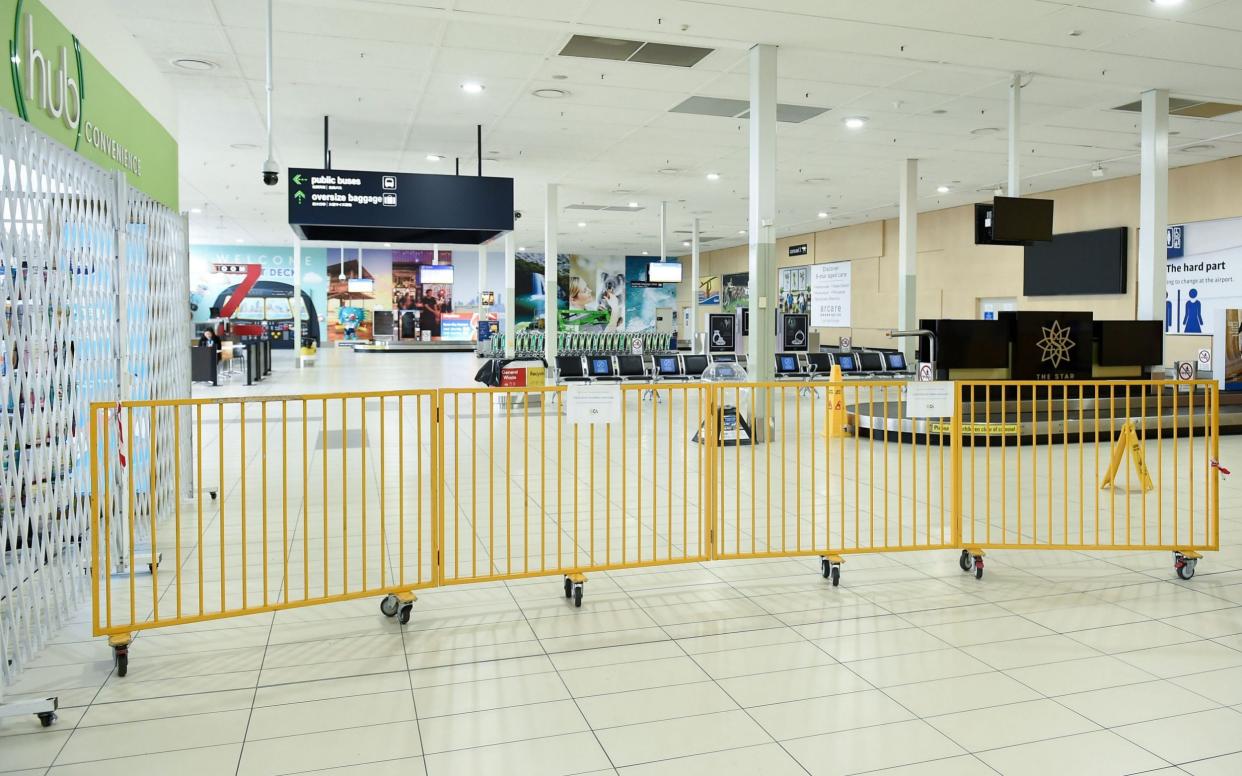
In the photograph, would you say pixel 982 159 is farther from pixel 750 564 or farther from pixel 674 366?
pixel 750 564

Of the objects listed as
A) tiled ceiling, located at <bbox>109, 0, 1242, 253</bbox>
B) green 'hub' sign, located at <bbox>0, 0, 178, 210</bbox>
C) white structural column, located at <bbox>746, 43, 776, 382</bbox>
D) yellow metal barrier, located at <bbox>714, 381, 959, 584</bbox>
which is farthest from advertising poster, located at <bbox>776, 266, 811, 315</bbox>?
green 'hub' sign, located at <bbox>0, 0, 178, 210</bbox>

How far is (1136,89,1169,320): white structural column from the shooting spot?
1043 centimetres

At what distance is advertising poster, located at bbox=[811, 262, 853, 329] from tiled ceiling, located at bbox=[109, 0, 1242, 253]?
874cm

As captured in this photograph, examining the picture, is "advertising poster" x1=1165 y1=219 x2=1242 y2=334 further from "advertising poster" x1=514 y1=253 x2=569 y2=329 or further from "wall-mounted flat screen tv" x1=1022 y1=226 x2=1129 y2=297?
"advertising poster" x1=514 y1=253 x2=569 y2=329

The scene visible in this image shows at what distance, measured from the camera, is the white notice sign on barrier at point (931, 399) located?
5.05 m

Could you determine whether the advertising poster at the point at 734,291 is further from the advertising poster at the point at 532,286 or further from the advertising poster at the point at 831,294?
the advertising poster at the point at 532,286

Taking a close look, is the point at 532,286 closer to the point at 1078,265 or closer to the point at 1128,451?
the point at 1078,265

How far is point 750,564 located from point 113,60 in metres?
5.14

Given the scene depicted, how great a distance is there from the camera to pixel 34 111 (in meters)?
3.95

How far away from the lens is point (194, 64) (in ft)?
29.7

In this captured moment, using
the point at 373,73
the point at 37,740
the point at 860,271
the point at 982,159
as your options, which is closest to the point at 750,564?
the point at 37,740

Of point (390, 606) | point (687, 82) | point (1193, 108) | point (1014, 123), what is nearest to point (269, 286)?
point (687, 82)

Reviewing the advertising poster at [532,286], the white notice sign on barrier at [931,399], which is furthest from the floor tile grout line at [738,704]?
the advertising poster at [532,286]

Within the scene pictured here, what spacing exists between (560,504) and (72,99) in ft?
10.9
